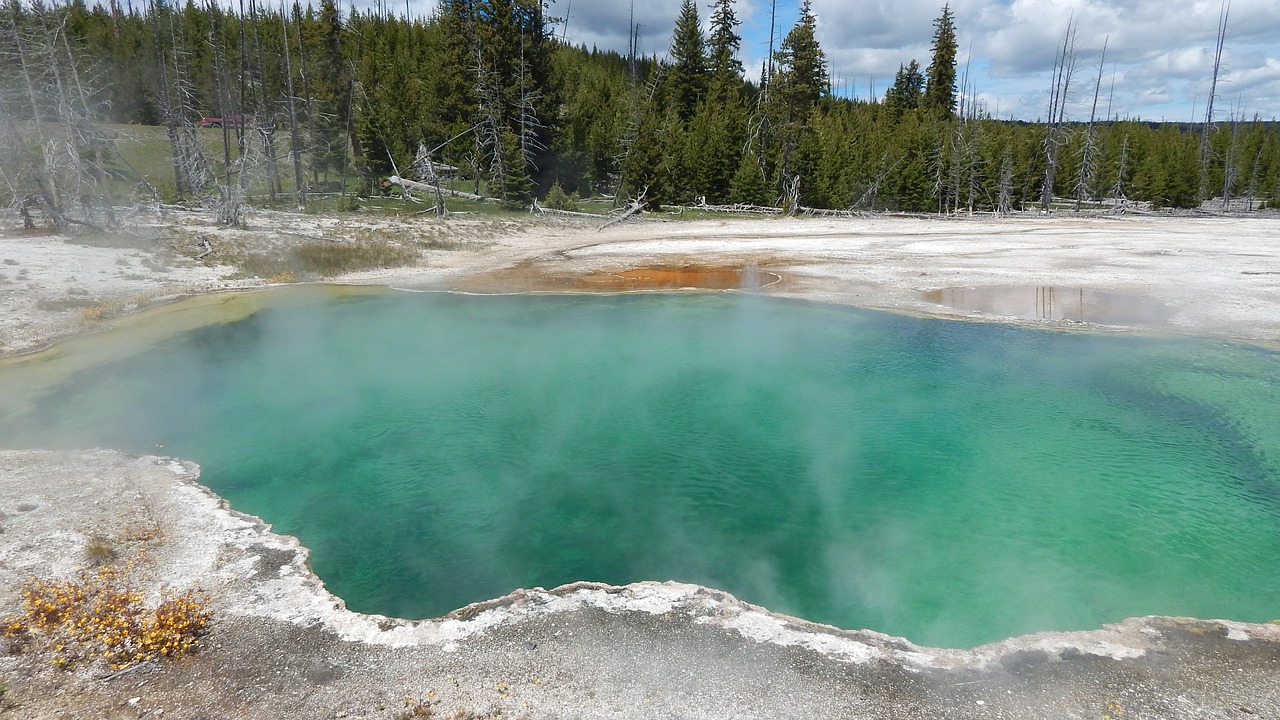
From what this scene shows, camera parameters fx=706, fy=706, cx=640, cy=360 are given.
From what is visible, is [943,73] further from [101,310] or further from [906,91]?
[101,310]

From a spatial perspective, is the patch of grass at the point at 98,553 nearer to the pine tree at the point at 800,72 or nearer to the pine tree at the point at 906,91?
the pine tree at the point at 800,72

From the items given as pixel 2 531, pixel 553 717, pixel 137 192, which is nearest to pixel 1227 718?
pixel 553 717

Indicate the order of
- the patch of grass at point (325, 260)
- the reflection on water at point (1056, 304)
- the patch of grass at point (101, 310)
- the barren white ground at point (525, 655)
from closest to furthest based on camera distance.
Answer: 1. the barren white ground at point (525, 655)
2. the patch of grass at point (101, 310)
3. the reflection on water at point (1056, 304)
4. the patch of grass at point (325, 260)

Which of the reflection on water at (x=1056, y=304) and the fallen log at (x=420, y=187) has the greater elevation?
the fallen log at (x=420, y=187)

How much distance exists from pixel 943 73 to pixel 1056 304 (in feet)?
151

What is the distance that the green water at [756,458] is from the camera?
6.23 meters

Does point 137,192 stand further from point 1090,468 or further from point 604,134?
point 1090,468

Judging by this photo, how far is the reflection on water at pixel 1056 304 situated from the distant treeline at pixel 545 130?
777 inches

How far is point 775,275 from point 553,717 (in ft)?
54.1

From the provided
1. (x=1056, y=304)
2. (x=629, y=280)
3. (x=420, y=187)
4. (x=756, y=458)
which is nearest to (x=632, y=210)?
(x=420, y=187)

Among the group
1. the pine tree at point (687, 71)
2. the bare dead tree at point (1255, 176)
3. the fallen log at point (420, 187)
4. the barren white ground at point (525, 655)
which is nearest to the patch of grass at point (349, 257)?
the fallen log at point (420, 187)

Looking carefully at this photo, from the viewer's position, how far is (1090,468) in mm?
8336

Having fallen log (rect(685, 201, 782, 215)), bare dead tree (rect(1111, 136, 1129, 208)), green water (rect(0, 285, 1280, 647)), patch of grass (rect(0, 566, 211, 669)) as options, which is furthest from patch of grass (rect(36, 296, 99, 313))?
bare dead tree (rect(1111, 136, 1129, 208))

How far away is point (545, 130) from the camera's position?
118ft
